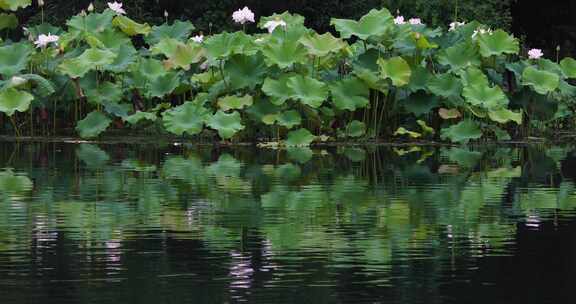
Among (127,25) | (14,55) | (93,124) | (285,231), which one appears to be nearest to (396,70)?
(93,124)

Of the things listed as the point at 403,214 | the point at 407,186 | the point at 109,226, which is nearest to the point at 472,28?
the point at 407,186

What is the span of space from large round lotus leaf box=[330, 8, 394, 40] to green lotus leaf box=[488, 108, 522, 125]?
165 centimetres

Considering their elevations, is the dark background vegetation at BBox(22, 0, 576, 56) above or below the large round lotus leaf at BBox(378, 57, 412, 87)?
above

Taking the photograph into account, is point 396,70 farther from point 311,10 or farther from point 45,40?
point 311,10

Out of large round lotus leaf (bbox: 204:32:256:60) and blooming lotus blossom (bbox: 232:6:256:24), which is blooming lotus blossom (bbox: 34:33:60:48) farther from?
blooming lotus blossom (bbox: 232:6:256:24)

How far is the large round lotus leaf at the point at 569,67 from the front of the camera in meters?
18.6

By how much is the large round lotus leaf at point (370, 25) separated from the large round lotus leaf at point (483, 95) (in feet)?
4.08

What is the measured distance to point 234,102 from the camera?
16953mm

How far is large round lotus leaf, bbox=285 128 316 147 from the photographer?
654 inches

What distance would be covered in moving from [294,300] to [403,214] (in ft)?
11.4

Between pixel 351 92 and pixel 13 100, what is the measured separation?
4.14 m

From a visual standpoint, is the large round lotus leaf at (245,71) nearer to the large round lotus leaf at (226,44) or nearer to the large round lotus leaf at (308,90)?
the large round lotus leaf at (226,44)

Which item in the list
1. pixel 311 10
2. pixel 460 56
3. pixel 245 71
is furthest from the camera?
pixel 311 10

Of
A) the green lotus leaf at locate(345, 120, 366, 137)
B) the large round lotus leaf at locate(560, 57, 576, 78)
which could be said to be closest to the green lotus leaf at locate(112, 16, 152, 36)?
the green lotus leaf at locate(345, 120, 366, 137)
